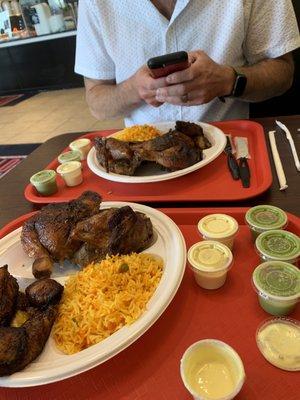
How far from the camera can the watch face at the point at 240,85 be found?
1552mm

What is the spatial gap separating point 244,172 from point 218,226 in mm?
363

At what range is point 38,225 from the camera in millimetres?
1058

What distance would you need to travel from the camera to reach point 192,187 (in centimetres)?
132

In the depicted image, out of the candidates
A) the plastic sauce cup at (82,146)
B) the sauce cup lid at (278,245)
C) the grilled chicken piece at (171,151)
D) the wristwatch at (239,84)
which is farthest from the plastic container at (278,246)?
the plastic sauce cup at (82,146)

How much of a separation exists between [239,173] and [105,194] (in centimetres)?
54

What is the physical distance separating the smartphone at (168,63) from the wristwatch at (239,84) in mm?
300

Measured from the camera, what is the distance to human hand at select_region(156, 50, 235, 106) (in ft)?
4.66

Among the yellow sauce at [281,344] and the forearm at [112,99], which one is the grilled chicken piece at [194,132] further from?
the yellow sauce at [281,344]

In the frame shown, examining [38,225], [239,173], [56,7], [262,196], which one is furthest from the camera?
[56,7]

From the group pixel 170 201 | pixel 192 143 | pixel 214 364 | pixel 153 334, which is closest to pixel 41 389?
pixel 153 334

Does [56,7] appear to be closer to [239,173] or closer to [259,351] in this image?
[239,173]

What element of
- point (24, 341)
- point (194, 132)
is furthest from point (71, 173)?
point (24, 341)

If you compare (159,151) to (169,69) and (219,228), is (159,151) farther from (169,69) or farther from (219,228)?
(219,228)

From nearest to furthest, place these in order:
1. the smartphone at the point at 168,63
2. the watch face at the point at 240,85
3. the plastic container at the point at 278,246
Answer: the plastic container at the point at 278,246 → the smartphone at the point at 168,63 → the watch face at the point at 240,85
